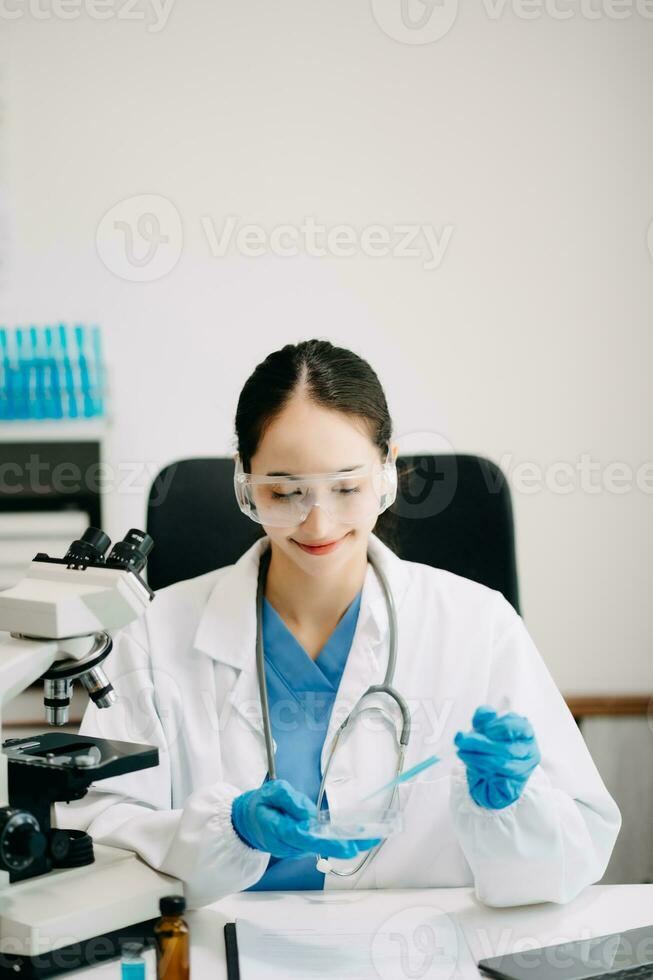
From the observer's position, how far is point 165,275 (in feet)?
8.71

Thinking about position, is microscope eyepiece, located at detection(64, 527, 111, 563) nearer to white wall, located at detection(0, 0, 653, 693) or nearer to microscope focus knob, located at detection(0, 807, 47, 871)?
microscope focus knob, located at detection(0, 807, 47, 871)

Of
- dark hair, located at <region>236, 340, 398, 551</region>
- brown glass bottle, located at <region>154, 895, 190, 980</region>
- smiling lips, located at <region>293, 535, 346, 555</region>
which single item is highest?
dark hair, located at <region>236, 340, 398, 551</region>

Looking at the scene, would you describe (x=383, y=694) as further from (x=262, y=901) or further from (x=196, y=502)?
(x=196, y=502)

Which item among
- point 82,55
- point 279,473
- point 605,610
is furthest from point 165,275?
point 605,610

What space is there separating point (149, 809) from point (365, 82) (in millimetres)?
2003

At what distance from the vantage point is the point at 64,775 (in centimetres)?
114

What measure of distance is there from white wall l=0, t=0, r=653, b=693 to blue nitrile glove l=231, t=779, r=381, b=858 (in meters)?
1.50

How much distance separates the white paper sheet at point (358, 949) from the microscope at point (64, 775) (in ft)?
0.44

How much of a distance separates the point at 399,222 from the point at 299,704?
5.16 feet

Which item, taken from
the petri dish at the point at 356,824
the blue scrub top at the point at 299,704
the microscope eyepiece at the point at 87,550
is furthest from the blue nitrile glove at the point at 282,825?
the microscope eyepiece at the point at 87,550

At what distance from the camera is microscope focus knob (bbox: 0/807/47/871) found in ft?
3.48

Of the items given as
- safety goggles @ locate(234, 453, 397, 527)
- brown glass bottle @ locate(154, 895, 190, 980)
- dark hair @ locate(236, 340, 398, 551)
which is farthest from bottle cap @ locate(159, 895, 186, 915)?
dark hair @ locate(236, 340, 398, 551)

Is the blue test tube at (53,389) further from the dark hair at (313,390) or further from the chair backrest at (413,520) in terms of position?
the dark hair at (313,390)

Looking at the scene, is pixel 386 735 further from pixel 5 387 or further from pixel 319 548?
pixel 5 387
